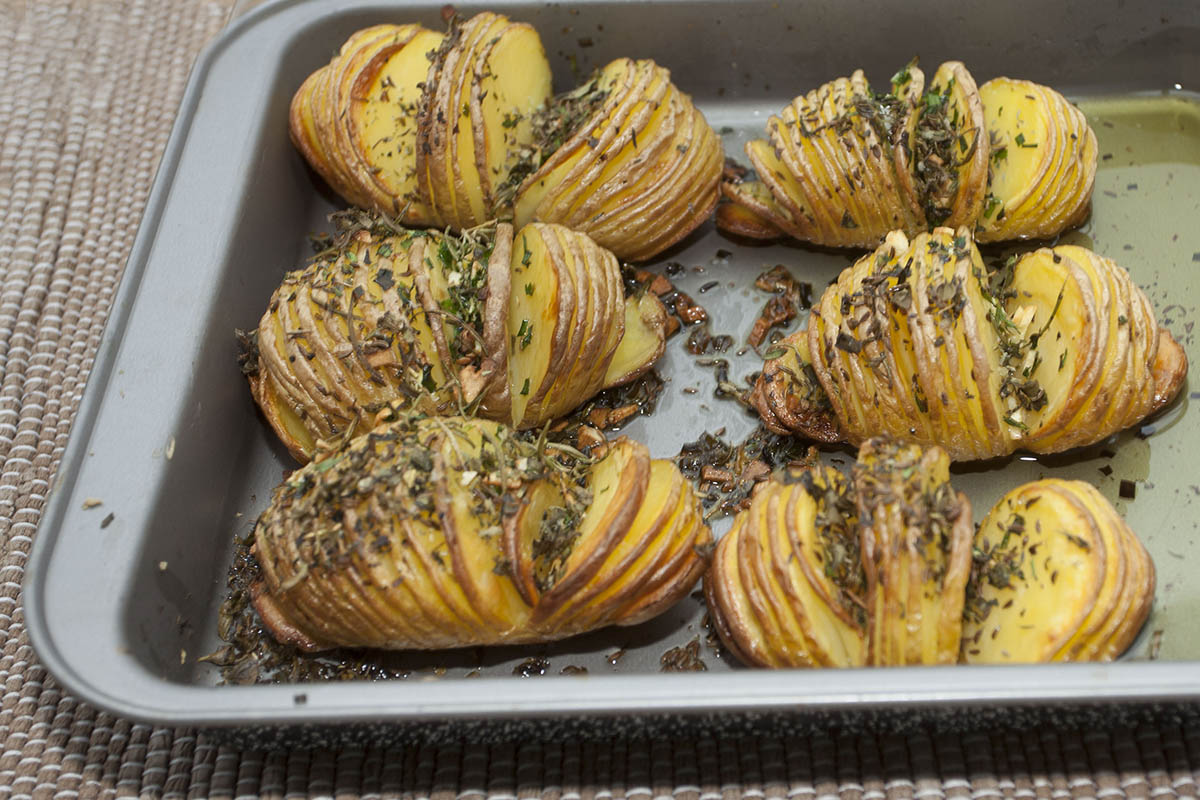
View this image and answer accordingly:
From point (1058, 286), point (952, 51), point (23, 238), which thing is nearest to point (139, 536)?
point (23, 238)

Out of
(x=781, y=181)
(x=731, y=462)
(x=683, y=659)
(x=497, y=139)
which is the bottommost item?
(x=683, y=659)

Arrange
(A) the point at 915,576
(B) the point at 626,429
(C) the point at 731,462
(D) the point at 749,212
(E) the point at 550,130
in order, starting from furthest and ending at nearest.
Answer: (D) the point at 749,212 < (E) the point at 550,130 < (B) the point at 626,429 < (C) the point at 731,462 < (A) the point at 915,576

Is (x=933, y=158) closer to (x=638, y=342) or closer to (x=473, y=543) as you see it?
(x=638, y=342)

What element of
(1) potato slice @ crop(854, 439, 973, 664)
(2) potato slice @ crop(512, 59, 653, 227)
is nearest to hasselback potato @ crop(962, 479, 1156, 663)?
(1) potato slice @ crop(854, 439, 973, 664)

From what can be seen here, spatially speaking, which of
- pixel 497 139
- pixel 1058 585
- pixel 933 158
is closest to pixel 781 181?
pixel 933 158

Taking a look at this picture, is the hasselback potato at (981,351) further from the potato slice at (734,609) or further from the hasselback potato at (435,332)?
the hasselback potato at (435,332)

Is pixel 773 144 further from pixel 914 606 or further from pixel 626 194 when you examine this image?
pixel 914 606
